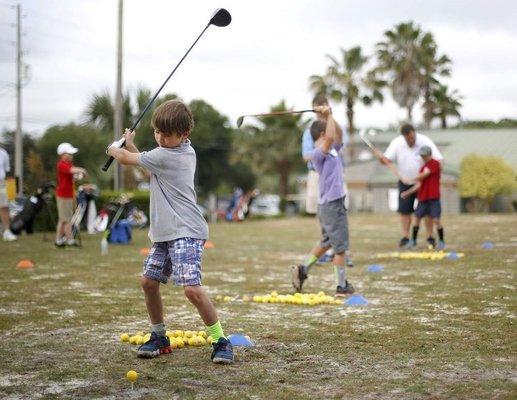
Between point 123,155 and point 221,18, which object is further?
point 221,18

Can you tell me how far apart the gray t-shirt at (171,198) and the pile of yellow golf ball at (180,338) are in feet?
2.50

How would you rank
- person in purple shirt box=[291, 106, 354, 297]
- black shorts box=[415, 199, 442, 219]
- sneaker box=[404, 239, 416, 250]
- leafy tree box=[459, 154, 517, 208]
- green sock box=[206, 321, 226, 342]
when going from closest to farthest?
1. green sock box=[206, 321, 226, 342]
2. person in purple shirt box=[291, 106, 354, 297]
3. black shorts box=[415, 199, 442, 219]
4. sneaker box=[404, 239, 416, 250]
5. leafy tree box=[459, 154, 517, 208]

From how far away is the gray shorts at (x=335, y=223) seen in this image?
799 centimetres

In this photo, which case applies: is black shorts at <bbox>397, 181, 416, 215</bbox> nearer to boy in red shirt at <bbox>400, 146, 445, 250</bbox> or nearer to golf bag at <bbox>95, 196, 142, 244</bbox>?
boy in red shirt at <bbox>400, 146, 445, 250</bbox>

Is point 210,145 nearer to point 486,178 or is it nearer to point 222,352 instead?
point 486,178

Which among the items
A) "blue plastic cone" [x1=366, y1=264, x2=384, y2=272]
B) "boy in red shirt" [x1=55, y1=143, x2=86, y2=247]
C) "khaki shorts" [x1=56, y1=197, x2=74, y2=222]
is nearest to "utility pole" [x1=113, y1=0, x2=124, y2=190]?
"boy in red shirt" [x1=55, y1=143, x2=86, y2=247]

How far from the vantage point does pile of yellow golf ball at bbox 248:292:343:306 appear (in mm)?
7449

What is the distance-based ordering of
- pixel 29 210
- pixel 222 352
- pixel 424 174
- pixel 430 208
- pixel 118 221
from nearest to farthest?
pixel 222 352
pixel 424 174
pixel 430 208
pixel 118 221
pixel 29 210

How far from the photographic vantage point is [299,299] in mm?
7523

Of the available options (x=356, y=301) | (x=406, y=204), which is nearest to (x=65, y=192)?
(x=406, y=204)

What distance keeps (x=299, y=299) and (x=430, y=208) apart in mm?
6151

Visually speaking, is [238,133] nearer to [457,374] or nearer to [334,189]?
[334,189]

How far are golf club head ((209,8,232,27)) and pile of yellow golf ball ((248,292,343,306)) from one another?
256 cm

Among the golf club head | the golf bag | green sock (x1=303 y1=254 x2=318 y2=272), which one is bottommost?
green sock (x1=303 y1=254 x2=318 y2=272)
